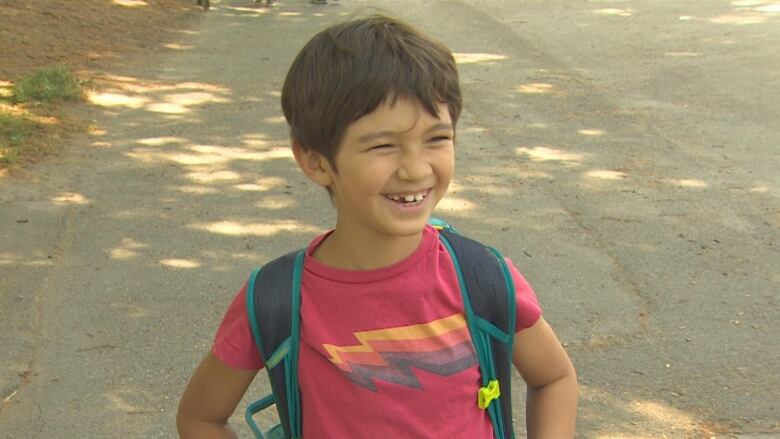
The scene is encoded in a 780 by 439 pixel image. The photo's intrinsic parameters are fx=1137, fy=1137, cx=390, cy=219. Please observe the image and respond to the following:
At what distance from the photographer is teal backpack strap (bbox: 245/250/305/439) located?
2.08 meters

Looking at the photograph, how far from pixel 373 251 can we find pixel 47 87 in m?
6.73

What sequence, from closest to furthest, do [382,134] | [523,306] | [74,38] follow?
[382,134] < [523,306] < [74,38]

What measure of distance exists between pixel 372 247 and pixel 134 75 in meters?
7.60

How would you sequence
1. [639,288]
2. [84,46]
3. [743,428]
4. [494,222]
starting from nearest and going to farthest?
[743,428]
[639,288]
[494,222]
[84,46]

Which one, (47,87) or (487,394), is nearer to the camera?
(487,394)

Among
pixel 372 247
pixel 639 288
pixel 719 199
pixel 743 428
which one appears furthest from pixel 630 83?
pixel 372 247

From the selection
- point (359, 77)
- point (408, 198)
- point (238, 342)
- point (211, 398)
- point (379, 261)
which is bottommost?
point (211, 398)

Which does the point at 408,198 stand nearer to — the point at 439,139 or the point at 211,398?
the point at 439,139

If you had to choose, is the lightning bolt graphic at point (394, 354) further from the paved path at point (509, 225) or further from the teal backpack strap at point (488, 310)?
the paved path at point (509, 225)

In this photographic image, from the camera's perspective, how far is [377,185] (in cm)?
202

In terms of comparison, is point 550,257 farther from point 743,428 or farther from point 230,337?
point 230,337

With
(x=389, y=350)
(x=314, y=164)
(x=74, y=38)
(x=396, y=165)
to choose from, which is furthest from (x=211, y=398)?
(x=74, y=38)

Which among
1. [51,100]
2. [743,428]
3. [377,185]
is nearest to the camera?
[377,185]

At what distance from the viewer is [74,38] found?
34.7 ft
